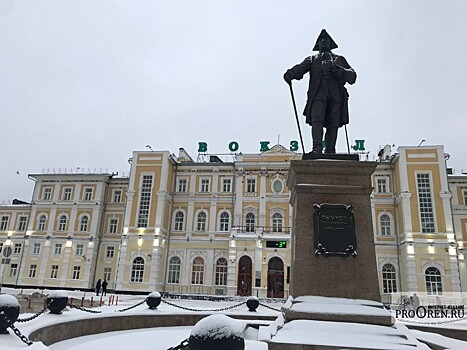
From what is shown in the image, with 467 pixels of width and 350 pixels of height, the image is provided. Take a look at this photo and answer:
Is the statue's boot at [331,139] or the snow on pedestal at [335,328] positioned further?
the statue's boot at [331,139]

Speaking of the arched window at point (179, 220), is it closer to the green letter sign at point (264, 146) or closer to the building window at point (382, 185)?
the green letter sign at point (264, 146)

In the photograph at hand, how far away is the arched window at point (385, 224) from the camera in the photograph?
110 ft

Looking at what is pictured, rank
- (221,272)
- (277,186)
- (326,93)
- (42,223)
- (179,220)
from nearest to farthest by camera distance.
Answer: (326,93), (221,272), (277,186), (179,220), (42,223)

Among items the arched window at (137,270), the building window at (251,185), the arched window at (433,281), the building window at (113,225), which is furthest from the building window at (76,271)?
the arched window at (433,281)

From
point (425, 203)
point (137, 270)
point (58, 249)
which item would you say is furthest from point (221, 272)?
point (425, 203)

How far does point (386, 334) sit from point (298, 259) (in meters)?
1.51

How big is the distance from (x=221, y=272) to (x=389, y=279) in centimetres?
1434

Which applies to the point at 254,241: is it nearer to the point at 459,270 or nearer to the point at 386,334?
the point at 459,270

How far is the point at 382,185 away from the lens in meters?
34.8

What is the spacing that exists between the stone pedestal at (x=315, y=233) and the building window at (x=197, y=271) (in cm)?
3001

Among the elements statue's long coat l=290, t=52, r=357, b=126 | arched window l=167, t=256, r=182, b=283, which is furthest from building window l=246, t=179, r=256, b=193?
statue's long coat l=290, t=52, r=357, b=126

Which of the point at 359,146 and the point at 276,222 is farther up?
the point at 359,146

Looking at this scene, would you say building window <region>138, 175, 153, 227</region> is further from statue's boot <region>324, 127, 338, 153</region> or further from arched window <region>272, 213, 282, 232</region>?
statue's boot <region>324, 127, 338, 153</region>

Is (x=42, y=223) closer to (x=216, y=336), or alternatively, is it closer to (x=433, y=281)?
(x=433, y=281)
